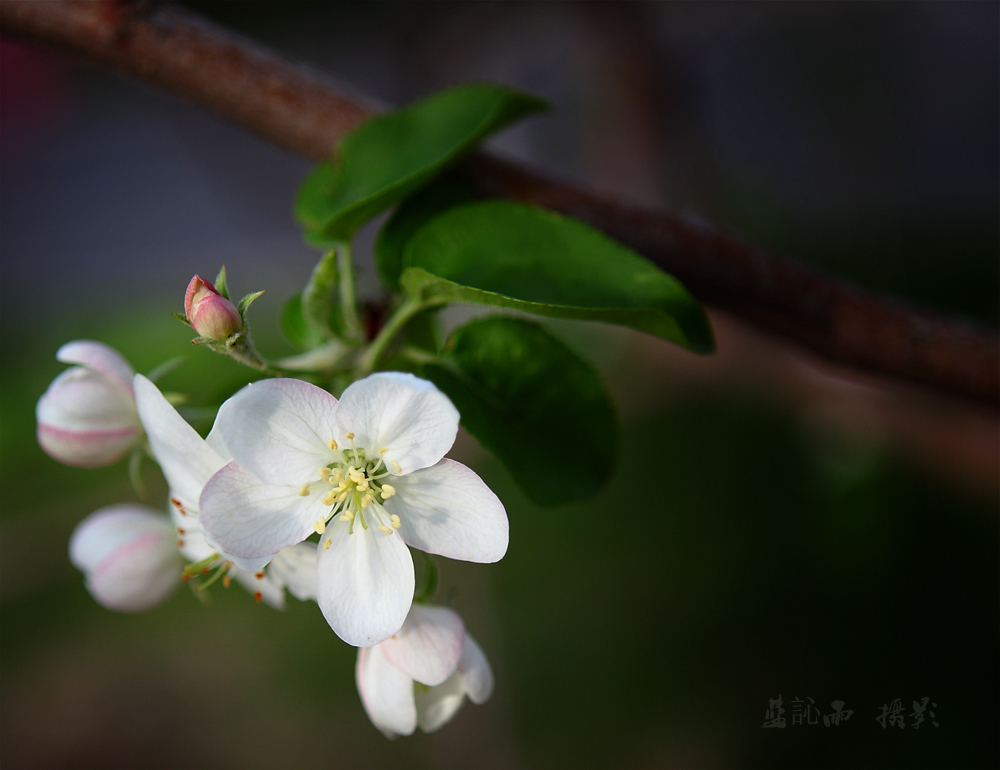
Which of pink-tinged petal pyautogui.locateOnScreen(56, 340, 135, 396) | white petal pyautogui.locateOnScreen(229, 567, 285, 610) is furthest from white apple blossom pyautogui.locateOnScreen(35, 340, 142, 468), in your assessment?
white petal pyautogui.locateOnScreen(229, 567, 285, 610)

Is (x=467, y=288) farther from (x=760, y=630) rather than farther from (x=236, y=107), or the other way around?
(x=760, y=630)

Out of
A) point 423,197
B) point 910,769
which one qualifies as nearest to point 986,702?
point 910,769

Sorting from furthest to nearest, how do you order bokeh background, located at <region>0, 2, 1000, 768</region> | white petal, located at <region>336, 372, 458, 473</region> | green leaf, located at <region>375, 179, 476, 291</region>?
bokeh background, located at <region>0, 2, 1000, 768</region> → green leaf, located at <region>375, 179, 476, 291</region> → white petal, located at <region>336, 372, 458, 473</region>

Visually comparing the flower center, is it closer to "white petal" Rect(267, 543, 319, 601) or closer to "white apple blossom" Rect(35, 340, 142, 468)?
"white petal" Rect(267, 543, 319, 601)

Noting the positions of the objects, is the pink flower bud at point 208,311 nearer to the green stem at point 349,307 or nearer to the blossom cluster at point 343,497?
the blossom cluster at point 343,497

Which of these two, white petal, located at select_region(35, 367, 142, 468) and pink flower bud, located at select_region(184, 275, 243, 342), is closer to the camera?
pink flower bud, located at select_region(184, 275, 243, 342)

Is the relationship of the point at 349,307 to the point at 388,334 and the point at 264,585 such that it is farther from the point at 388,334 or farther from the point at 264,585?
the point at 264,585

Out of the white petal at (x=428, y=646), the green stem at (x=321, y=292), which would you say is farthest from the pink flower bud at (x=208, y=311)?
the white petal at (x=428, y=646)

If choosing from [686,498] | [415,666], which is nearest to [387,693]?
[415,666]
